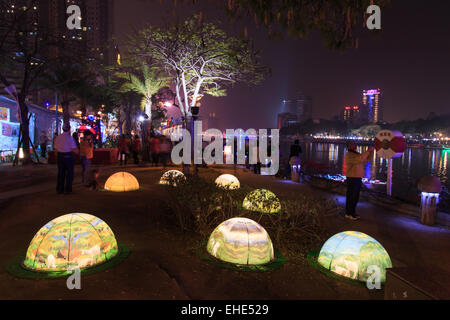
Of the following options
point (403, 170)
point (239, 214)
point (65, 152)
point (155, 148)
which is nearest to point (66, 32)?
point (155, 148)

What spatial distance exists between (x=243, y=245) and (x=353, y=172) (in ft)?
15.3

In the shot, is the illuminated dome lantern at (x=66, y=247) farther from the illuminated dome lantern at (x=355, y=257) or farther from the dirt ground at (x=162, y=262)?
the illuminated dome lantern at (x=355, y=257)

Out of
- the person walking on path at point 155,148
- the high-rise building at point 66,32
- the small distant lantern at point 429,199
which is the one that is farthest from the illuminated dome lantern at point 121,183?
the small distant lantern at point 429,199

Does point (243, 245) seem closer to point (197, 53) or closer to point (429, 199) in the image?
point (429, 199)

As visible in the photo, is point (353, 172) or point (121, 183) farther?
point (121, 183)

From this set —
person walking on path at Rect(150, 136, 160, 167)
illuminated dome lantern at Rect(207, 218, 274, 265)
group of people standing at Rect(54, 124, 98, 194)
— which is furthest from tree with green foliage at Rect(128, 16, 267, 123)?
illuminated dome lantern at Rect(207, 218, 274, 265)

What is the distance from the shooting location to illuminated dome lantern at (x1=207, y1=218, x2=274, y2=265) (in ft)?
15.6

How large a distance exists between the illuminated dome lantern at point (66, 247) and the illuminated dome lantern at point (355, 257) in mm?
3405

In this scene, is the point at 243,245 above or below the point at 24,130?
below

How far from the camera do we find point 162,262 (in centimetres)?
486

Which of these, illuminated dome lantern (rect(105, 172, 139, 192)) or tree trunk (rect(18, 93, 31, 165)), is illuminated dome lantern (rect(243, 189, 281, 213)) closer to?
illuminated dome lantern (rect(105, 172, 139, 192))
